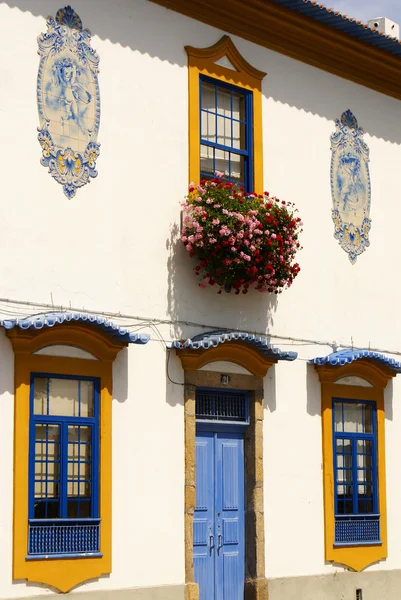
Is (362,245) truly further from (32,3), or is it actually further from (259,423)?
(32,3)

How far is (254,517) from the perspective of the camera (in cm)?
1416

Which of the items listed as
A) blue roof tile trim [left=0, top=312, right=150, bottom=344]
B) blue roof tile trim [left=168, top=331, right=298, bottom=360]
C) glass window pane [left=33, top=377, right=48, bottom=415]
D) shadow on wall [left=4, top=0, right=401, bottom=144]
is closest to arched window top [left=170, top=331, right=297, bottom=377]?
blue roof tile trim [left=168, top=331, right=298, bottom=360]

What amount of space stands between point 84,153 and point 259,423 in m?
4.08

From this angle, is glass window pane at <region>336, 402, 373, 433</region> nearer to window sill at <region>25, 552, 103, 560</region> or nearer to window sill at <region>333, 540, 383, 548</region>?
window sill at <region>333, 540, 383, 548</region>

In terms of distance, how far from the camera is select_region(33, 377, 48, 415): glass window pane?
39.5ft

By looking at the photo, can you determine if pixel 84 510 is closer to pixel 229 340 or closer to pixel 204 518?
pixel 204 518

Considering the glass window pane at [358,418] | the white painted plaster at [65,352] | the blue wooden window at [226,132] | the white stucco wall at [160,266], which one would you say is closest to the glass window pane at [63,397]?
the white painted plaster at [65,352]

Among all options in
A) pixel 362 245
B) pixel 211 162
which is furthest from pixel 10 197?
pixel 362 245

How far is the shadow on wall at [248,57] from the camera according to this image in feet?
42.9

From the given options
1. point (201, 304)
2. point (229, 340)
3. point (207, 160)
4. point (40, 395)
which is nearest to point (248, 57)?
point (207, 160)

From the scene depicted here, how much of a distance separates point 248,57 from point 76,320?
4892 millimetres

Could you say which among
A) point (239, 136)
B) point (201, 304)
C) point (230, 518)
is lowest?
point (230, 518)

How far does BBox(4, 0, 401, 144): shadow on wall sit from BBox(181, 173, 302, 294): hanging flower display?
1.73 metres

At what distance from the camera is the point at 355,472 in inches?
618
